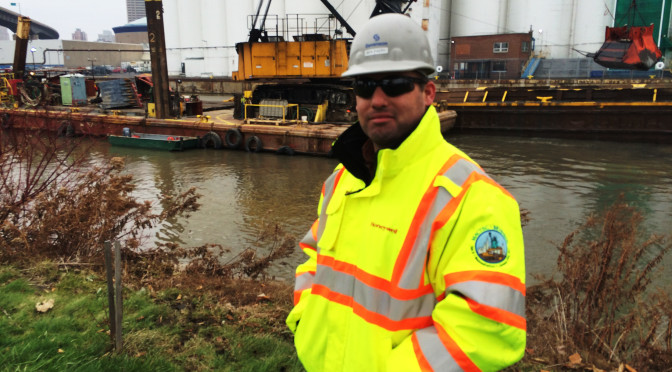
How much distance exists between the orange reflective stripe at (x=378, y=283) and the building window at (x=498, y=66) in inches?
1613

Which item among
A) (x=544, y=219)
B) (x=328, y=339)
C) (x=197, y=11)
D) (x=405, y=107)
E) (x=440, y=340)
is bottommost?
(x=544, y=219)

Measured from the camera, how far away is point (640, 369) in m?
3.76

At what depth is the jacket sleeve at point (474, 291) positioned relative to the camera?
4.31 ft

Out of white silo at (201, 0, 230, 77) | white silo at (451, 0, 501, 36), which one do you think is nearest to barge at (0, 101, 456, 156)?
white silo at (451, 0, 501, 36)

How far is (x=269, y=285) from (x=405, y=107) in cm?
457

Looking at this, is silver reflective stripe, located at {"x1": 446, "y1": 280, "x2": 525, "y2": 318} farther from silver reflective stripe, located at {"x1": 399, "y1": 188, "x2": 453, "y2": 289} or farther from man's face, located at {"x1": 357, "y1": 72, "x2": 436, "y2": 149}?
man's face, located at {"x1": 357, "y1": 72, "x2": 436, "y2": 149}

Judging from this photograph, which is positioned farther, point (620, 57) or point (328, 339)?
point (620, 57)

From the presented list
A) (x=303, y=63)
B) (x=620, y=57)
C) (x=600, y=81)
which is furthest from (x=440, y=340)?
(x=600, y=81)

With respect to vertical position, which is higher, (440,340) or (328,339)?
(440,340)

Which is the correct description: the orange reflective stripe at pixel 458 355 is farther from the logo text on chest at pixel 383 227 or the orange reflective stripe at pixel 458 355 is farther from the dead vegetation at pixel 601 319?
the dead vegetation at pixel 601 319

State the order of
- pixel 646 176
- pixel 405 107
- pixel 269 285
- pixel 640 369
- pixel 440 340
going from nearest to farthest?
pixel 440 340 → pixel 405 107 → pixel 640 369 → pixel 269 285 → pixel 646 176

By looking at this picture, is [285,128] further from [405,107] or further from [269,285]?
[405,107]

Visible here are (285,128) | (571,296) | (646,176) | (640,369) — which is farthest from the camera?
(285,128)

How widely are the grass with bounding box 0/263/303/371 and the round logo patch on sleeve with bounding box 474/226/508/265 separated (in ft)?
8.13
